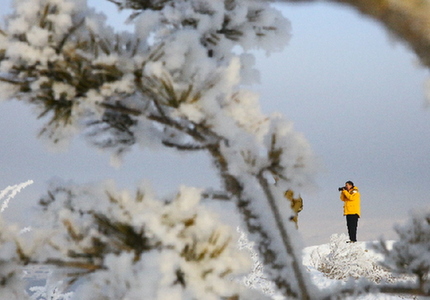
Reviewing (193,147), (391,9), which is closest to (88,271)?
(193,147)

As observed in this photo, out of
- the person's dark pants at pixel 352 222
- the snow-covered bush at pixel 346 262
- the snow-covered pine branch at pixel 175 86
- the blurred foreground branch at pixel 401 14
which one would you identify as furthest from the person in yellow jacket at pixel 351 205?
the blurred foreground branch at pixel 401 14

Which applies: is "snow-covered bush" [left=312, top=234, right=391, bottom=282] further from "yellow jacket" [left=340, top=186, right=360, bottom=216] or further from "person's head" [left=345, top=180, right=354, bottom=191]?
"person's head" [left=345, top=180, right=354, bottom=191]

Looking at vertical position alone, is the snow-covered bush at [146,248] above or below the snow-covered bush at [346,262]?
above

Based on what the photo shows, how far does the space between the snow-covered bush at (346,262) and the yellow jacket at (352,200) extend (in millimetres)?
1717

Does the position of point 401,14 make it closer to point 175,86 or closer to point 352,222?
point 175,86

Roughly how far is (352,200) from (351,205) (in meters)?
0.14

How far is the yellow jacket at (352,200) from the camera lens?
40.3 feet

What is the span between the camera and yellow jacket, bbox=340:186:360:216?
484 inches

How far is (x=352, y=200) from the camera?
1234 cm

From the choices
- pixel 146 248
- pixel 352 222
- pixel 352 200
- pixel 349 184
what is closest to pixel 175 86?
pixel 146 248

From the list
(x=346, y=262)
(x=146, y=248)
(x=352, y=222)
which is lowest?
(x=352, y=222)

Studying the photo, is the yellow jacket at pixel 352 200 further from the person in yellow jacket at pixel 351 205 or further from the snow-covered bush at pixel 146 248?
the snow-covered bush at pixel 146 248

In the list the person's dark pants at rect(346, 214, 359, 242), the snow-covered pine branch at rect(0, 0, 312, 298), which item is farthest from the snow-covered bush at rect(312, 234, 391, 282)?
the snow-covered pine branch at rect(0, 0, 312, 298)

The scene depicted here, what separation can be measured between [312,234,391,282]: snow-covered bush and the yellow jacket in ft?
5.63
